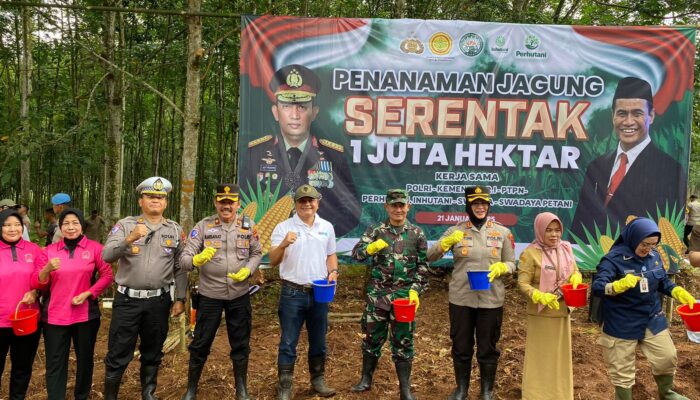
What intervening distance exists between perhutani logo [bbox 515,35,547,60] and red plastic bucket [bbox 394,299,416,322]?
10.2 ft

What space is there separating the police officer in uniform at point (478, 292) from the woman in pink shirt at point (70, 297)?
227 cm

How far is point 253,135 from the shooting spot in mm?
4988

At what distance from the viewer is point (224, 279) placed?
→ 3.37m

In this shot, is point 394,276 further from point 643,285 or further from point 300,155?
point 300,155

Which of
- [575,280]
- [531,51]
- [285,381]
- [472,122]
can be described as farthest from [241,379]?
[531,51]

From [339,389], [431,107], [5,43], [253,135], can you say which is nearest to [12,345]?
[339,389]

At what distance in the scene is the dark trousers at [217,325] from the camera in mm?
3393

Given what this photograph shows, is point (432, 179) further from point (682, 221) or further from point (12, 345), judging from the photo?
point (12, 345)

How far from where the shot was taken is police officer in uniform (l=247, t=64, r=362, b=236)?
4992 millimetres

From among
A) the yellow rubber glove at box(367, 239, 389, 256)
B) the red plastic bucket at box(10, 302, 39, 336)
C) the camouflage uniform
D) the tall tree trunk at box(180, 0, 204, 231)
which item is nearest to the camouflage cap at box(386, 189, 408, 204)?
the camouflage uniform

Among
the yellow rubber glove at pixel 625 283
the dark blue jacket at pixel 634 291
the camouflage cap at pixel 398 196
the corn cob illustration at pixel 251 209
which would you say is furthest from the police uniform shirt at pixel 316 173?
the yellow rubber glove at pixel 625 283

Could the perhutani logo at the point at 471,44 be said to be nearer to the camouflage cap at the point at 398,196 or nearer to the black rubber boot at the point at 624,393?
the camouflage cap at the point at 398,196

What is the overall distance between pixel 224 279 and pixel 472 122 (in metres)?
3.02

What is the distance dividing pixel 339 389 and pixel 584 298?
6.14ft
